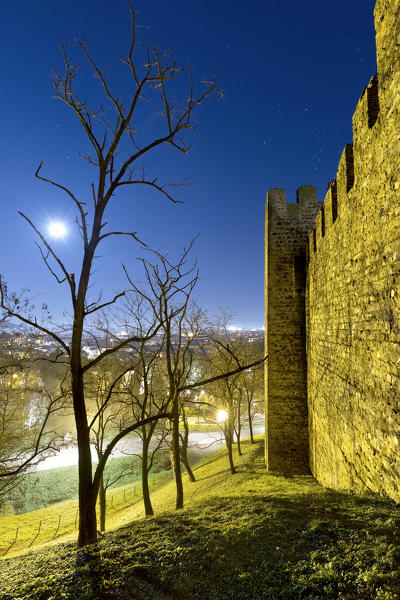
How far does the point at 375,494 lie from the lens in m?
3.82

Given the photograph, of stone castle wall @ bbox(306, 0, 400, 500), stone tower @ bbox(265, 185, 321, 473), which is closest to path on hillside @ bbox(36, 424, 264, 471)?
stone tower @ bbox(265, 185, 321, 473)

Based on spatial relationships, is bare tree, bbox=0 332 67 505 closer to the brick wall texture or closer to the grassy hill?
the grassy hill

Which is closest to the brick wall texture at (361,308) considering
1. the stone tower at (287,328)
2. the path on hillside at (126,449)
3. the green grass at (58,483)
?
the stone tower at (287,328)

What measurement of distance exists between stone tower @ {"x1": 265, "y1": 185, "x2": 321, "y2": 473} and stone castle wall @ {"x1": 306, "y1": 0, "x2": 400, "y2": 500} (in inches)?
111

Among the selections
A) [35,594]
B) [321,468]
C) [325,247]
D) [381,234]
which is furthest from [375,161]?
[321,468]

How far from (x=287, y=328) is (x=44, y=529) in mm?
15623

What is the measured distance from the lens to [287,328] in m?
9.62

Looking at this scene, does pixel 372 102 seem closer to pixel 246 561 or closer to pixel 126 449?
pixel 246 561

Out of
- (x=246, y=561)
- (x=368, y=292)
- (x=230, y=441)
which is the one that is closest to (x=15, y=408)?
(x=230, y=441)

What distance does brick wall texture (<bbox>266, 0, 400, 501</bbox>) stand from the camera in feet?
10.9

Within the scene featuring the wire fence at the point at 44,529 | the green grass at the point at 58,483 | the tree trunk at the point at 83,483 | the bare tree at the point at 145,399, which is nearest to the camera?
the tree trunk at the point at 83,483

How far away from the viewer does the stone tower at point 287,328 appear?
9.22m

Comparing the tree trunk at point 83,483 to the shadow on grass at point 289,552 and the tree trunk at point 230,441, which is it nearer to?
the shadow on grass at point 289,552

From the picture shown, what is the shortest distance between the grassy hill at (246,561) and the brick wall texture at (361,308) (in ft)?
2.55
